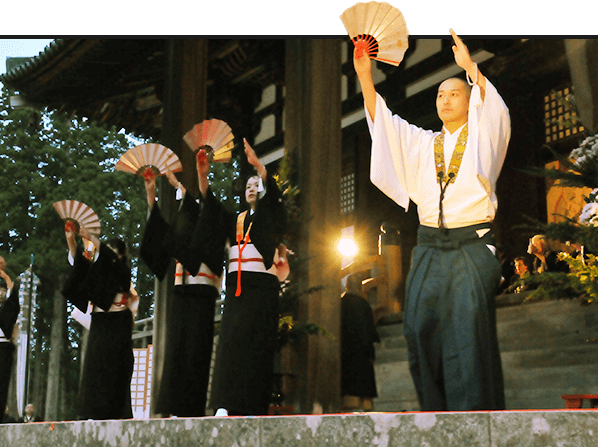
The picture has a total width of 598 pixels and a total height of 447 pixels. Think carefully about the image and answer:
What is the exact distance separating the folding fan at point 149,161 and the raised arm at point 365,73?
1785mm

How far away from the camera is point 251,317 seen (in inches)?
201

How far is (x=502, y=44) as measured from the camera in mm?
5551

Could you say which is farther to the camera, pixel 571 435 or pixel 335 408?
pixel 335 408

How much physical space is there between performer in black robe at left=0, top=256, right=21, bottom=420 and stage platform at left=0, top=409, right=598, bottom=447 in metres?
3.35

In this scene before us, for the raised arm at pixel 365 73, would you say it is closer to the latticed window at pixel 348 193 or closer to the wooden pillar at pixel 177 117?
the latticed window at pixel 348 193

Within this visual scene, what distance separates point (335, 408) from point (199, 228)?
5.18 feet

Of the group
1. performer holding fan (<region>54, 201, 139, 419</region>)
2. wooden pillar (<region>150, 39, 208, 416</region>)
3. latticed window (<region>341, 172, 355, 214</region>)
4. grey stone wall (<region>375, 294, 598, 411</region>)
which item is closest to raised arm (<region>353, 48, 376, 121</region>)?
latticed window (<region>341, 172, 355, 214</region>)

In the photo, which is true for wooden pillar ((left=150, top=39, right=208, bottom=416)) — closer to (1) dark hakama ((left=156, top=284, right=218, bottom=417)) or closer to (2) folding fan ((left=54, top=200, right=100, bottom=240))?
(1) dark hakama ((left=156, top=284, right=218, bottom=417))

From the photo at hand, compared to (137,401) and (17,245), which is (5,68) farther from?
(137,401)

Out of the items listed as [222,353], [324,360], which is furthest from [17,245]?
[324,360]

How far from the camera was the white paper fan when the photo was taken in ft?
14.9

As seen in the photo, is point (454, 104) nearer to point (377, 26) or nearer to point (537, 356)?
point (377, 26)

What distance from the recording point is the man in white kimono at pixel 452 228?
4000mm

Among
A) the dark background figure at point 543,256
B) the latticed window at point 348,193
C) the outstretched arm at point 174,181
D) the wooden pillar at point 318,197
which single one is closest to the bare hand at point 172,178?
the outstretched arm at point 174,181
